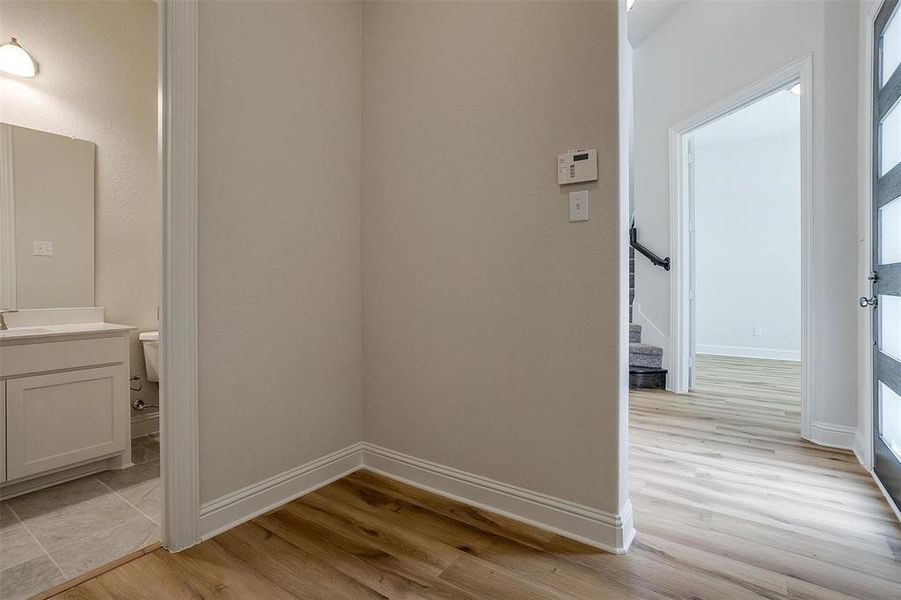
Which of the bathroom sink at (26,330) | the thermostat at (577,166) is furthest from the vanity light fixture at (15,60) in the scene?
the thermostat at (577,166)

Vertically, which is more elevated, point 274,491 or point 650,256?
point 650,256

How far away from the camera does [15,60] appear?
7.45 feet

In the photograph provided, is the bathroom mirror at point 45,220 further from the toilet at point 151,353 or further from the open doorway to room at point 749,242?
the open doorway to room at point 749,242

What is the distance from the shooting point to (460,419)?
6.12 feet

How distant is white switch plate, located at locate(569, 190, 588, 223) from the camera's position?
153 cm

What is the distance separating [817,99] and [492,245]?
2.29 metres

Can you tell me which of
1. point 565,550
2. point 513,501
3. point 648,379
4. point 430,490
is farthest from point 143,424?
point 648,379

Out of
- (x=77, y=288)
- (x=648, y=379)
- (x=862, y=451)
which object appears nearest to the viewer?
(x=862, y=451)

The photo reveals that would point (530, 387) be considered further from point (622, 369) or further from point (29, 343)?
point (29, 343)

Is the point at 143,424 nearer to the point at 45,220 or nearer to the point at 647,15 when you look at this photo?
the point at 45,220

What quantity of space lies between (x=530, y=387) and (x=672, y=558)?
71cm

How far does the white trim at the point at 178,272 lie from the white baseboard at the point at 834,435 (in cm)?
317

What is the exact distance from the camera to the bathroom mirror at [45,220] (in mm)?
2303

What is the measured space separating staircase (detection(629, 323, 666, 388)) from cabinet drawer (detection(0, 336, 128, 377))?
3816 mm
